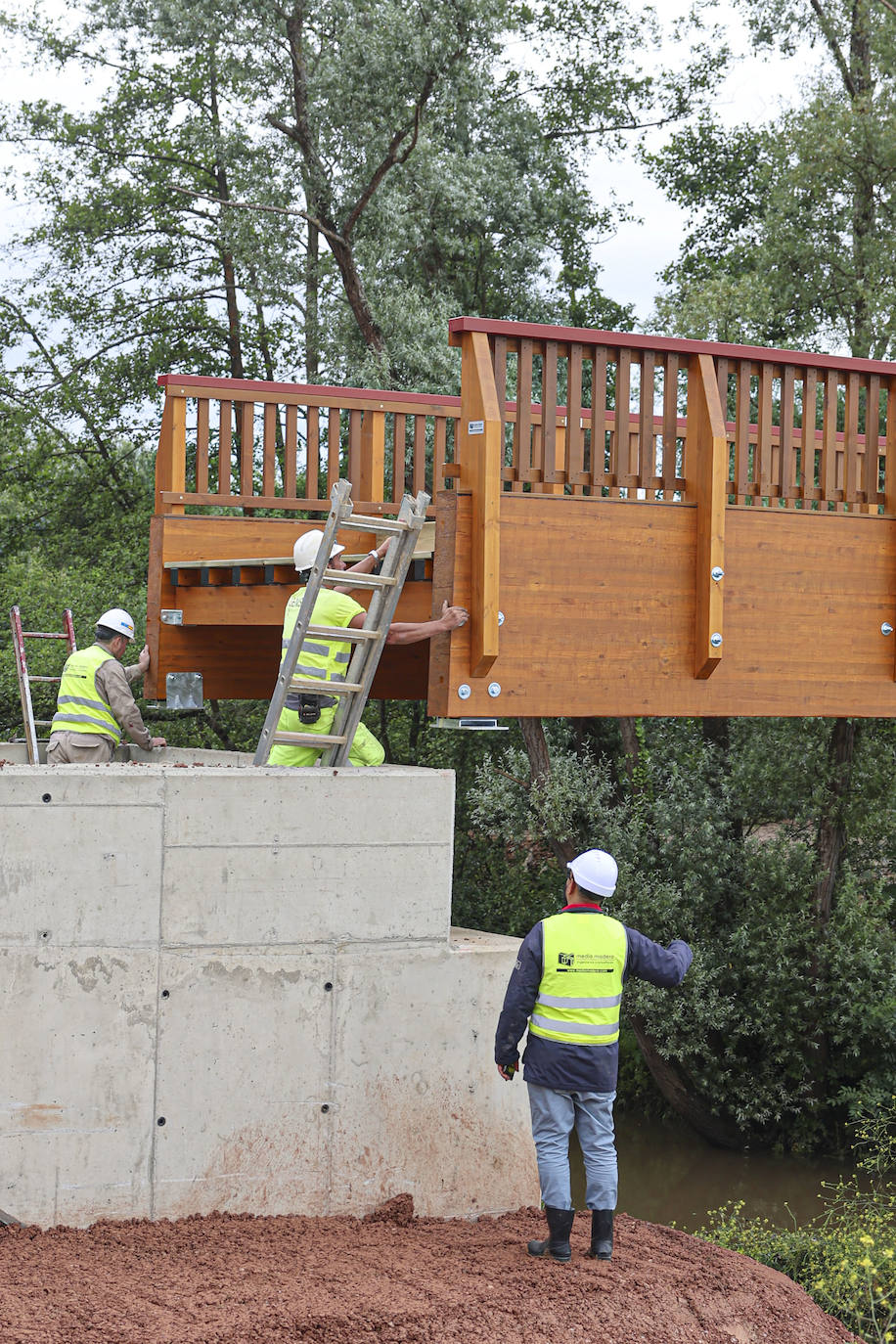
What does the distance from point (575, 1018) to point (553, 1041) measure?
0.45ft

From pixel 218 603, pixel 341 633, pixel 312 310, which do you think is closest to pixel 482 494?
pixel 341 633

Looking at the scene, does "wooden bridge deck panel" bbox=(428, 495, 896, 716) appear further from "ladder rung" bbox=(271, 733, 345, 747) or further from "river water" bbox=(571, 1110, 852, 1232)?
"river water" bbox=(571, 1110, 852, 1232)

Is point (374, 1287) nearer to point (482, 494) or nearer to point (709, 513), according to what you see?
point (482, 494)

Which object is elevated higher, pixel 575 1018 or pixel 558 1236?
pixel 575 1018

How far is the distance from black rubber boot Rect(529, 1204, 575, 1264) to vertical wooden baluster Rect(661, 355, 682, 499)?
3529 mm

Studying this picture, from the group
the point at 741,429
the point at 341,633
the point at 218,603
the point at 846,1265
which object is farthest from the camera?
the point at 218,603

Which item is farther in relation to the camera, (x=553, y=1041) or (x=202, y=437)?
(x=202, y=437)

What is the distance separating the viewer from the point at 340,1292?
5668 mm

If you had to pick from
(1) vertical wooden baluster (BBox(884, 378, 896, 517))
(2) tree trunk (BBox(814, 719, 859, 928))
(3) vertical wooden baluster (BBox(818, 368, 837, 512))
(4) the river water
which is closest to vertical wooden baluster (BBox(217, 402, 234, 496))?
(3) vertical wooden baluster (BBox(818, 368, 837, 512))

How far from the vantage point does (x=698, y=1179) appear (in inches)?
591

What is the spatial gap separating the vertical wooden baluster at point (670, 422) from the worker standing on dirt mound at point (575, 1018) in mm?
2106

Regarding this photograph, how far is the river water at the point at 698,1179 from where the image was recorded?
14.0 m

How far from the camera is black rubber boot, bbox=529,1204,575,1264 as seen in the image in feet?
19.9

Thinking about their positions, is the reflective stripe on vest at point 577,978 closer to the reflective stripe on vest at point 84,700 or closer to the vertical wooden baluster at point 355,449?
the reflective stripe on vest at point 84,700
